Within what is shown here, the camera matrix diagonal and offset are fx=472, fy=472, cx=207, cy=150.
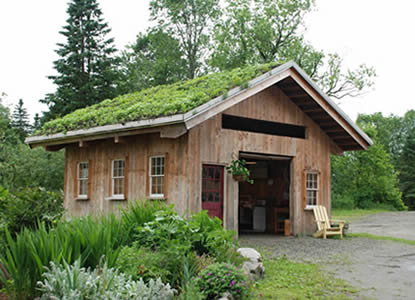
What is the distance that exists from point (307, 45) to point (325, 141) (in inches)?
756

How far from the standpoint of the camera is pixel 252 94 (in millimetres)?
13438

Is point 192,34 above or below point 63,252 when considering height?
above

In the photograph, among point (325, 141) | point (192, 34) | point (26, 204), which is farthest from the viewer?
point (192, 34)

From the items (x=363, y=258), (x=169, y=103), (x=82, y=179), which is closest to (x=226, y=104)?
(x=169, y=103)

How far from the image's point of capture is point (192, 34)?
39.0m

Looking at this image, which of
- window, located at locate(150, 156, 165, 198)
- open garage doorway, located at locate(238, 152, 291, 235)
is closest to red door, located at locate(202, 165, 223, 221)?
window, located at locate(150, 156, 165, 198)

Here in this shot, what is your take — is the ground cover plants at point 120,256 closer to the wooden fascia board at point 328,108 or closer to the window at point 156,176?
the window at point 156,176

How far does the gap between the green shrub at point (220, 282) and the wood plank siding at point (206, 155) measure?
20.3 ft

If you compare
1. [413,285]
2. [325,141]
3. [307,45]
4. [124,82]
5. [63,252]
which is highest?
[307,45]

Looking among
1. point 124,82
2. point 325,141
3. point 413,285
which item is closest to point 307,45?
point 124,82

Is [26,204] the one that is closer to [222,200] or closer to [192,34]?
[222,200]

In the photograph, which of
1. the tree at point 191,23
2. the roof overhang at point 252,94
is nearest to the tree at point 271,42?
the tree at point 191,23

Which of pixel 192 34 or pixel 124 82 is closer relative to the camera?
pixel 124 82

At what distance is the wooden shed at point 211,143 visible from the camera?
1285 centimetres
